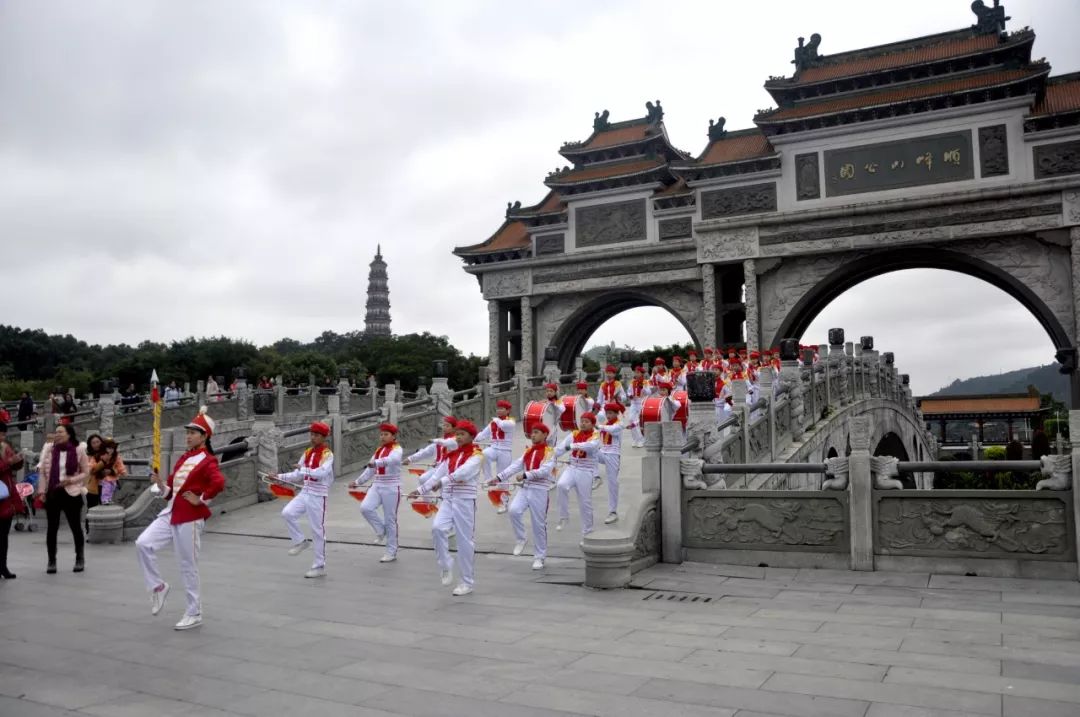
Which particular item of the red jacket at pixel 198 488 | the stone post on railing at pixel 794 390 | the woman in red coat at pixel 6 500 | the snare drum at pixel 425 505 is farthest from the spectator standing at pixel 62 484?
the stone post on railing at pixel 794 390

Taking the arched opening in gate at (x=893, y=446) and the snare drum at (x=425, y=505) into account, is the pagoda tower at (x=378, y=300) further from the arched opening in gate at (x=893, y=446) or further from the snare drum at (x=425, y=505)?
the snare drum at (x=425, y=505)

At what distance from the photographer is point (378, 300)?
99.1 meters

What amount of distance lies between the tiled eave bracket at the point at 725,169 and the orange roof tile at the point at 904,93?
148 cm

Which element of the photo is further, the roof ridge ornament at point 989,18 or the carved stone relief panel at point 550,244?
the carved stone relief panel at point 550,244

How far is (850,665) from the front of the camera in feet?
16.8

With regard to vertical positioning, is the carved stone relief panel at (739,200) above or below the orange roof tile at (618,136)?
below

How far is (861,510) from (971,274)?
25.3m

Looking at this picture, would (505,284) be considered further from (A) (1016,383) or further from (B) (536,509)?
(A) (1016,383)

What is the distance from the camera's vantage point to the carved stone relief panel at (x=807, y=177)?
98.7 ft

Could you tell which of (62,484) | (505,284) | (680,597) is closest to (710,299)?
(505,284)

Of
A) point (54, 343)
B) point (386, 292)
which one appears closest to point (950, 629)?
point (54, 343)

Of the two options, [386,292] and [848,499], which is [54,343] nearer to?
[386,292]

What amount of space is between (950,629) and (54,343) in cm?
7118

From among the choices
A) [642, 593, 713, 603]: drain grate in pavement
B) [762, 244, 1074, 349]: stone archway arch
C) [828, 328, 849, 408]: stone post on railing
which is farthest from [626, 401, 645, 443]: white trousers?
[762, 244, 1074, 349]: stone archway arch
